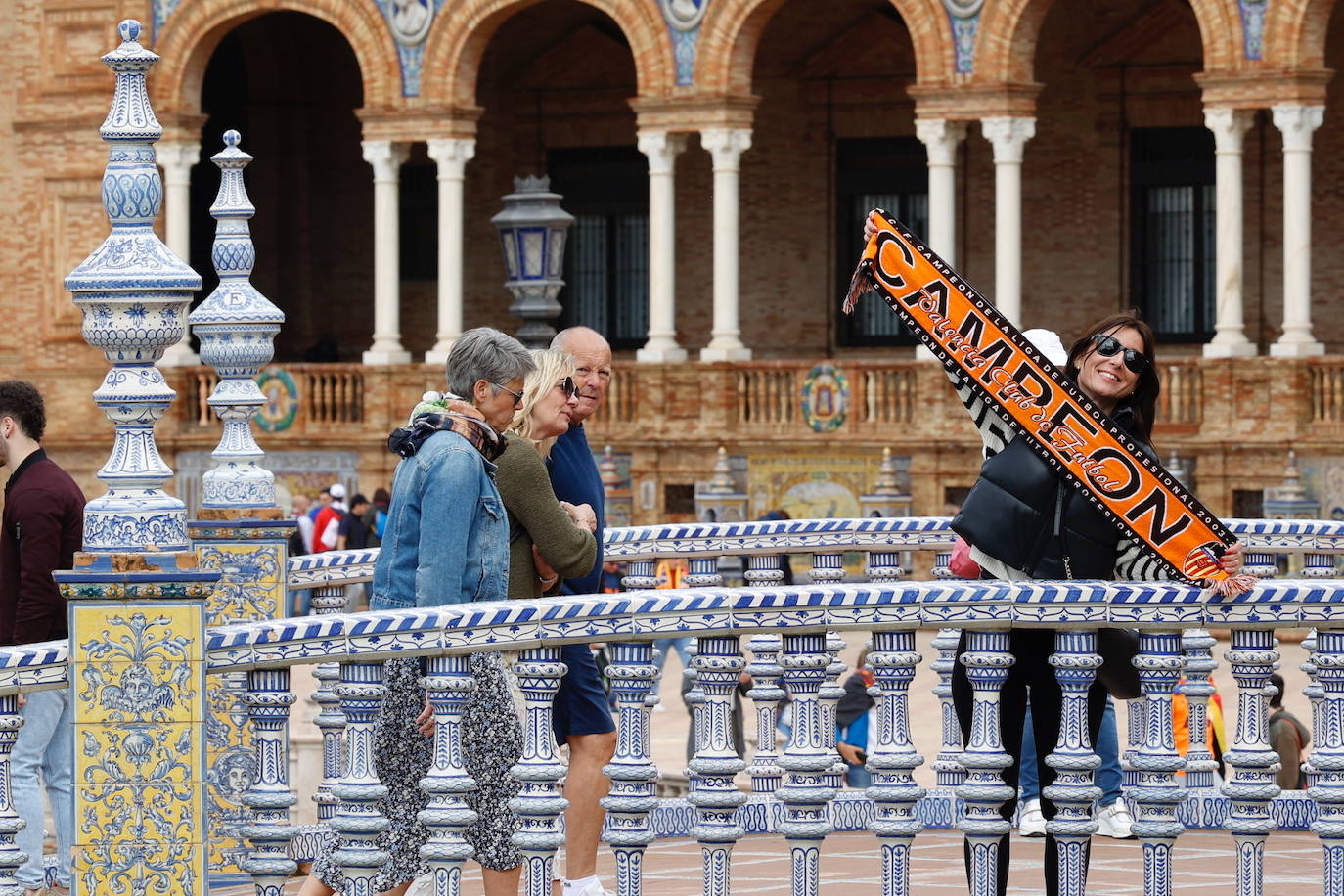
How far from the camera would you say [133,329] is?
5.94m

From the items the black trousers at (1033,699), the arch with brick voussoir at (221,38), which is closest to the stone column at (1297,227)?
the arch with brick voussoir at (221,38)

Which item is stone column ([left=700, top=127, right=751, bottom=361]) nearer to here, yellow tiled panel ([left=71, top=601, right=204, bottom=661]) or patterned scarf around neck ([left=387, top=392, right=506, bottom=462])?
patterned scarf around neck ([left=387, top=392, right=506, bottom=462])

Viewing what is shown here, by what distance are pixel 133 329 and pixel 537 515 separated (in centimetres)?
114

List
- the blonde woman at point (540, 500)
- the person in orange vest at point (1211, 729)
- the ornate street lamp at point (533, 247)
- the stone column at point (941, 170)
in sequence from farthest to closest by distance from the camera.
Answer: the stone column at point (941, 170) < the ornate street lamp at point (533, 247) < the person in orange vest at point (1211, 729) < the blonde woman at point (540, 500)

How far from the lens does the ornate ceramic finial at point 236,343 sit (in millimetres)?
8539

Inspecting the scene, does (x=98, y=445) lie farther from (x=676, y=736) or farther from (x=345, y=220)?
(x=676, y=736)

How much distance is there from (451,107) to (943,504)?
6.47 meters

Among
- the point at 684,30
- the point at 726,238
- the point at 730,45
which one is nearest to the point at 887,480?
the point at 726,238

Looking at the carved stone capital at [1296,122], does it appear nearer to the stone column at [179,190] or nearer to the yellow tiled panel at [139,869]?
the stone column at [179,190]

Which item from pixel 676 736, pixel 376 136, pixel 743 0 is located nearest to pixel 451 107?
pixel 376 136

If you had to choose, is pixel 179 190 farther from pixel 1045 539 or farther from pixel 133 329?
pixel 133 329

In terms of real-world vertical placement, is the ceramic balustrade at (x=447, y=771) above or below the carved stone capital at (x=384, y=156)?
below

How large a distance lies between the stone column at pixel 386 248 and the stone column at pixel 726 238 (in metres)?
3.32

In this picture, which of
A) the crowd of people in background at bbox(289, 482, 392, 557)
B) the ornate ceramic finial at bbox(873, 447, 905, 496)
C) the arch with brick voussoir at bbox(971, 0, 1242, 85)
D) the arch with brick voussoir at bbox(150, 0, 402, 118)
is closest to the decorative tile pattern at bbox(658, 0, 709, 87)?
the arch with brick voussoir at bbox(971, 0, 1242, 85)
